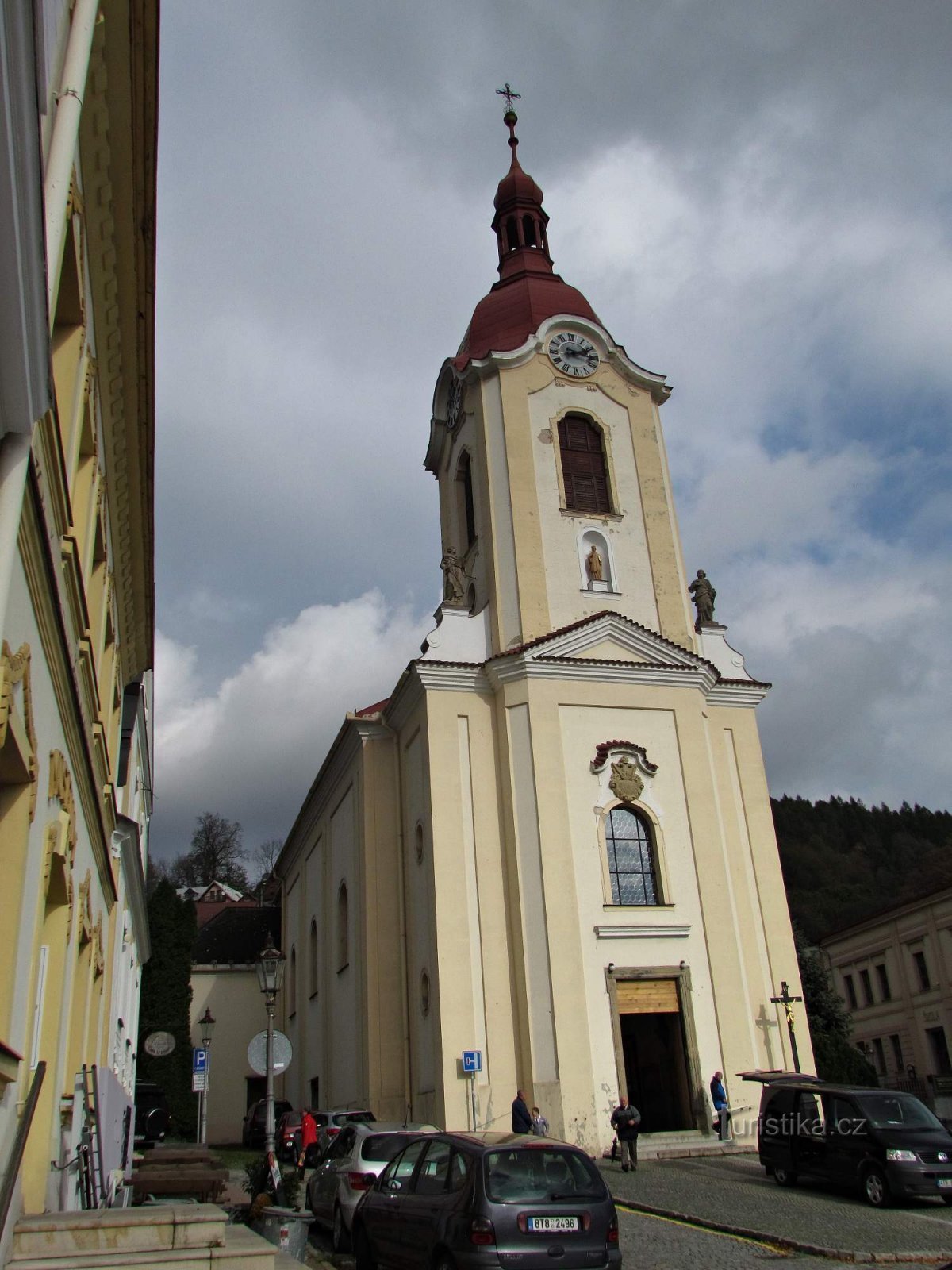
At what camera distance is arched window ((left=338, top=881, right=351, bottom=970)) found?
1163 inches

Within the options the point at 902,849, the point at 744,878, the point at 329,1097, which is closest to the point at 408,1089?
the point at 329,1097

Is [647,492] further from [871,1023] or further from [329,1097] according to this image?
[871,1023]

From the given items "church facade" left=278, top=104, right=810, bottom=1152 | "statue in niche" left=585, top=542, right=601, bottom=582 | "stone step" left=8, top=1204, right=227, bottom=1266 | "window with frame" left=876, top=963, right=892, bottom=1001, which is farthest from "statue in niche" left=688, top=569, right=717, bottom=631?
"window with frame" left=876, top=963, right=892, bottom=1001

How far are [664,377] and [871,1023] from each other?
37.1m

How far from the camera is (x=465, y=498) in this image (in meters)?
30.6

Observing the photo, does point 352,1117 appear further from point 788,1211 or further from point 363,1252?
point 363,1252

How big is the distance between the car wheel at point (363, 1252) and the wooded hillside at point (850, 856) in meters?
58.0

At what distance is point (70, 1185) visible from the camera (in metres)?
10.9

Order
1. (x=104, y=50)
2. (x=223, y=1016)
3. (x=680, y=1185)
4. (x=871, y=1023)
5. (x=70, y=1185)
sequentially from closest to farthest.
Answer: (x=104, y=50) < (x=70, y=1185) < (x=680, y=1185) < (x=223, y=1016) < (x=871, y=1023)

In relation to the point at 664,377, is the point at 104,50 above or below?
below

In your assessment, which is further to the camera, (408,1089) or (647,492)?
(647,492)

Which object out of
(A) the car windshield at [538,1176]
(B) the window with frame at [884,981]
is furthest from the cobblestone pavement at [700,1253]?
(B) the window with frame at [884,981]

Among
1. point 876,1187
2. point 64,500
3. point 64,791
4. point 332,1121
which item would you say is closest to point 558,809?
point 332,1121

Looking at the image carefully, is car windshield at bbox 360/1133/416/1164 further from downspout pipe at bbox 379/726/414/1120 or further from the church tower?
the church tower
